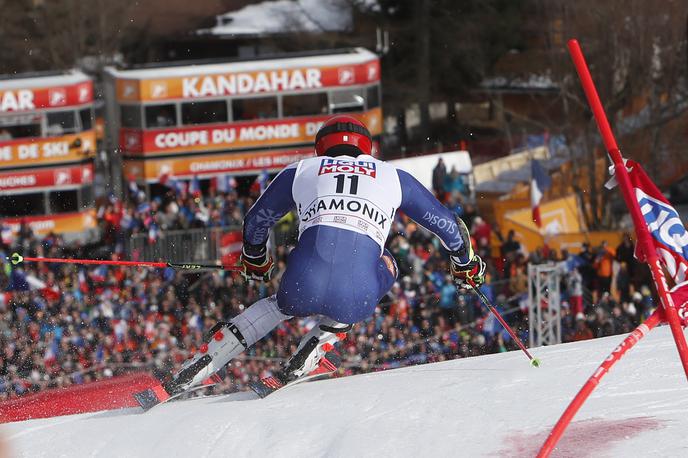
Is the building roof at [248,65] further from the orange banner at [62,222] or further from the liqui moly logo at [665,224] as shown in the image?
the liqui moly logo at [665,224]

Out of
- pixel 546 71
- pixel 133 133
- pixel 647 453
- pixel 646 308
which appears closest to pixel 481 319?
pixel 646 308

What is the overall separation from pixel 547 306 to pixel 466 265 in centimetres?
577

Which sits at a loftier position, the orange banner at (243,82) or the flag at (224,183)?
the orange banner at (243,82)

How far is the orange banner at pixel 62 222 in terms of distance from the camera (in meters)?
20.4

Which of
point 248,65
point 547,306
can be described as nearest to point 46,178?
point 248,65

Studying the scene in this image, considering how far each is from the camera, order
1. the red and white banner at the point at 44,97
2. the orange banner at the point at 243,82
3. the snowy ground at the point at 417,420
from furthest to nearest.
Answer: the orange banner at the point at 243,82
the red and white banner at the point at 44,97
the snowy ground at the point at 417,420

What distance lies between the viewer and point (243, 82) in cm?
2180

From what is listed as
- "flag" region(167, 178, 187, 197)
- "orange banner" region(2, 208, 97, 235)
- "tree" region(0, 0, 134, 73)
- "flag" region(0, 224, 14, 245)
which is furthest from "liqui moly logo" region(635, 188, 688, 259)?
"tree" region(0, 0, 134, 73)

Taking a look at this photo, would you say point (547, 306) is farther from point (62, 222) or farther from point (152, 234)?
point (62, 222)

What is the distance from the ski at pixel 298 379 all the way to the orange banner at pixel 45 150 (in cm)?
1517

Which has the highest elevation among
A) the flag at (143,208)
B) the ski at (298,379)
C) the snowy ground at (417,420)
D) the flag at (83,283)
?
the snowy ground at (417,420)

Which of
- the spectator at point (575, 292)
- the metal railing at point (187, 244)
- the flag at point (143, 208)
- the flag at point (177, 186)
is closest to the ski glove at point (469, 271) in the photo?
the spectator at point (575, 292)


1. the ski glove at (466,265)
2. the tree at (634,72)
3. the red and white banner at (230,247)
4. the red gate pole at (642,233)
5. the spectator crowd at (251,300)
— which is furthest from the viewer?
the tree at (634,72)

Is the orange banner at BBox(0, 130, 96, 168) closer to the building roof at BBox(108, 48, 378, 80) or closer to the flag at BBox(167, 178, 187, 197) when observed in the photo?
the flag at BBox(167, 178, 187, 197)
